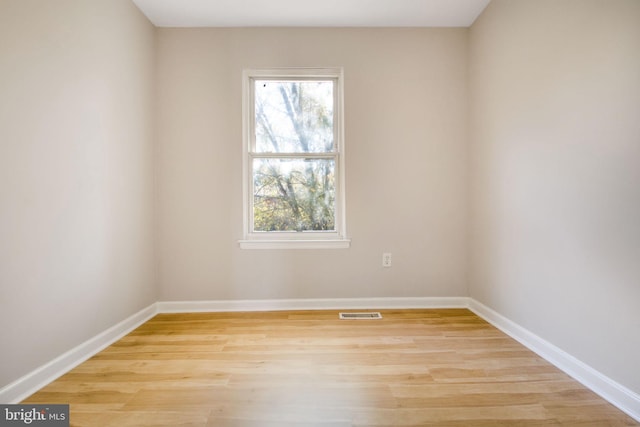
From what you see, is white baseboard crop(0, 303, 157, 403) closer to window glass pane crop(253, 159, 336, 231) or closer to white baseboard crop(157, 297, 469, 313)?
white baseboard crop(157, 297, 469, 313)

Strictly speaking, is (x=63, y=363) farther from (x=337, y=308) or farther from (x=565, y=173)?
(x=565, y=173)

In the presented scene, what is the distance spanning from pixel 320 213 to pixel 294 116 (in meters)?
0.95

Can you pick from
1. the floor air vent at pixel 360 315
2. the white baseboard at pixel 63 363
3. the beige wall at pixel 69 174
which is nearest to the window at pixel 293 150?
the floor air vent at pixel 360 315

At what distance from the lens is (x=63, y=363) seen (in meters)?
1.67

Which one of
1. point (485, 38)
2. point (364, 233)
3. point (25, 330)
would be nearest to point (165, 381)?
point (25, 330)

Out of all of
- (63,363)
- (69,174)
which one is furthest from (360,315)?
(69,174)

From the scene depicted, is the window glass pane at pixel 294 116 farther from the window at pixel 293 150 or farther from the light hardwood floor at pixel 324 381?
the light hardwood floor at pixel 324 381

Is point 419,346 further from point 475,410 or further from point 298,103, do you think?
point 298,103

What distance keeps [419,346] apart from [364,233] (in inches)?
42.0

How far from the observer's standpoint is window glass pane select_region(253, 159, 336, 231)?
2762mm

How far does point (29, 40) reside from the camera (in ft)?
4.89

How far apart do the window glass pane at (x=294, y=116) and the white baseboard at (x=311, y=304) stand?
140cm

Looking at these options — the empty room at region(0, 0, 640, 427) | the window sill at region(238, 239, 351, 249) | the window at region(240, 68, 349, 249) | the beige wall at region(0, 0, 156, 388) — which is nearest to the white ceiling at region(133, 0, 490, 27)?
the empty room at region(0, 0, 640, 427)

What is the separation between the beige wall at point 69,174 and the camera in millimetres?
1411
